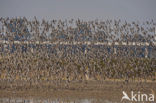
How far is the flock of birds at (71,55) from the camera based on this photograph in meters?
37.8

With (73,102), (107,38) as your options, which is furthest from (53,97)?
(107,38)

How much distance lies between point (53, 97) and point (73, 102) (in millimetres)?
2616

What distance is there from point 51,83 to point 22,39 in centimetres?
672

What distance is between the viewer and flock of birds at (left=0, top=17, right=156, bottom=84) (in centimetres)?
3781

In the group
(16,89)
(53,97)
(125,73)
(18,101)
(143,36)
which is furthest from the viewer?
(143,36)

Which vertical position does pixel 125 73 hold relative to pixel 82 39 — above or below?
below

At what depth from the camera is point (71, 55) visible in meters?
40.8

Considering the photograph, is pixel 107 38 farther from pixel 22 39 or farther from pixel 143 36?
pixel 22 39

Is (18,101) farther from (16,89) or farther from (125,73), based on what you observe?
(125,73)

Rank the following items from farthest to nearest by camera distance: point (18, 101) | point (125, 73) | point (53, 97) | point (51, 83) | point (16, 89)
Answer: point (125, 73), point (51, 83), point (16, 89), point (53, 97), point (18, 101)

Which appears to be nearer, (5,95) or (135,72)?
(5,95)

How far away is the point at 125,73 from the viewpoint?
4028 centimetres

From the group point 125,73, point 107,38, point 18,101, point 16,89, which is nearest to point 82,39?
point 107,38

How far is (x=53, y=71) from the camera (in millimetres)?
37938
